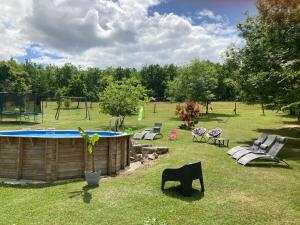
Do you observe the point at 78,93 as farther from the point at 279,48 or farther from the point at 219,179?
the point at 219,179

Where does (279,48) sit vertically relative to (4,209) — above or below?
above

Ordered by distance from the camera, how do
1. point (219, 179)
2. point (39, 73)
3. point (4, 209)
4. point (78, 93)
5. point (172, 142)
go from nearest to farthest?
point (4, 209)
point (219, 179)
point (172, 142)
point (78, 93)
point (39, 73)

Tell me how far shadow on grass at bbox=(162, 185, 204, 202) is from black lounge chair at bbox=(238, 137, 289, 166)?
13.5 ft

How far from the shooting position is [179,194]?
27.6ft

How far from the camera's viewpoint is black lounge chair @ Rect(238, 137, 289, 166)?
12159 mm

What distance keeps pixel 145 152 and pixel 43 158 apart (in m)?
5.88

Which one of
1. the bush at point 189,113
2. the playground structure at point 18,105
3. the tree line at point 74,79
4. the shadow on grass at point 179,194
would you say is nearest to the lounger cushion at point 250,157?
the shadow on grass at point 179,194

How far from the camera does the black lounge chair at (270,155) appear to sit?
39.9ft

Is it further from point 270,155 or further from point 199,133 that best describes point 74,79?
point 270,155

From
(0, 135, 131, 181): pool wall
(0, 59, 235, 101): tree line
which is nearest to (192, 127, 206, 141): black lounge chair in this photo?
(0, 135, 131, 181): pool wall

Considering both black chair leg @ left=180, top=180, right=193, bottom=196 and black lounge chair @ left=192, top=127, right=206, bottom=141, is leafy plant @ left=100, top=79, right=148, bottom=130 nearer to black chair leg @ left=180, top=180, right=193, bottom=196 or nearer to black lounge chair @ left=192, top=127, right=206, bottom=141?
black lounge chair @ left=192, top=127, right=206, bottom=141

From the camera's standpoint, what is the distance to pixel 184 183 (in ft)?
27.3

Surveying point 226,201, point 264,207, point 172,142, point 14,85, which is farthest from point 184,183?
point 14,85

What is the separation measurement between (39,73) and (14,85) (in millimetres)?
18242
